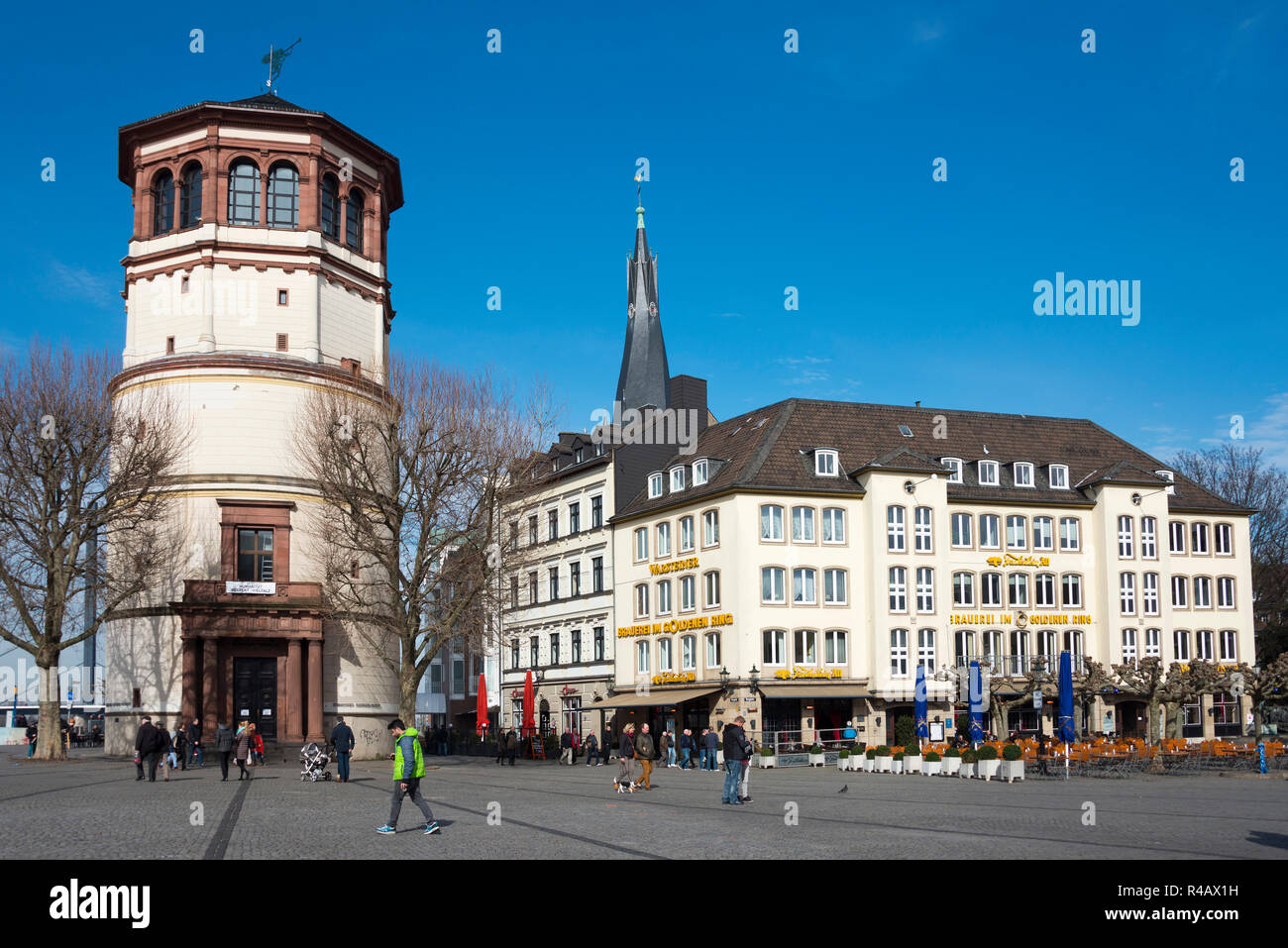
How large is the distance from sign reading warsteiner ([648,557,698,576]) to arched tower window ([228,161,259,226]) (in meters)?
23.1

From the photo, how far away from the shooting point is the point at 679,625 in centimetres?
6025

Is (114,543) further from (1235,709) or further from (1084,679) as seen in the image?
(1235,709)

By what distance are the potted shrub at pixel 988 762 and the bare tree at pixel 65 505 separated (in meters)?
29.0

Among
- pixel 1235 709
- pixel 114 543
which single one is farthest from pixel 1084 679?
pixel 114 543

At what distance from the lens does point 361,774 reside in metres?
40.5

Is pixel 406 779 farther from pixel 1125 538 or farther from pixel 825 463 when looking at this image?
pixel 1125 538

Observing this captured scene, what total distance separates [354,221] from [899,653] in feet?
98.2

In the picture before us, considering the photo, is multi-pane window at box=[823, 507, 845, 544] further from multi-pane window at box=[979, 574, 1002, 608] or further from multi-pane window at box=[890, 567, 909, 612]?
multi-pane window at box=[979, 574, 1002, 608]

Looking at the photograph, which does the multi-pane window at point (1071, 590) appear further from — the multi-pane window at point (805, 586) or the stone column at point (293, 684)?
the stone column at point (293, 684)

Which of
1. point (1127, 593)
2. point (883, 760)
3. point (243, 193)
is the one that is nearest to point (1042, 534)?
point (1127, 593)

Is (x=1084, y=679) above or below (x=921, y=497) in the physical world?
below

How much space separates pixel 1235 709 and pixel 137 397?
170 ft

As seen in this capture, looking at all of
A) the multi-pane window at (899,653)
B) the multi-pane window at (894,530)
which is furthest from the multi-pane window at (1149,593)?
the multi-pane window at (894,530)

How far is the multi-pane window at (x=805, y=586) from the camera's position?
190 ft
